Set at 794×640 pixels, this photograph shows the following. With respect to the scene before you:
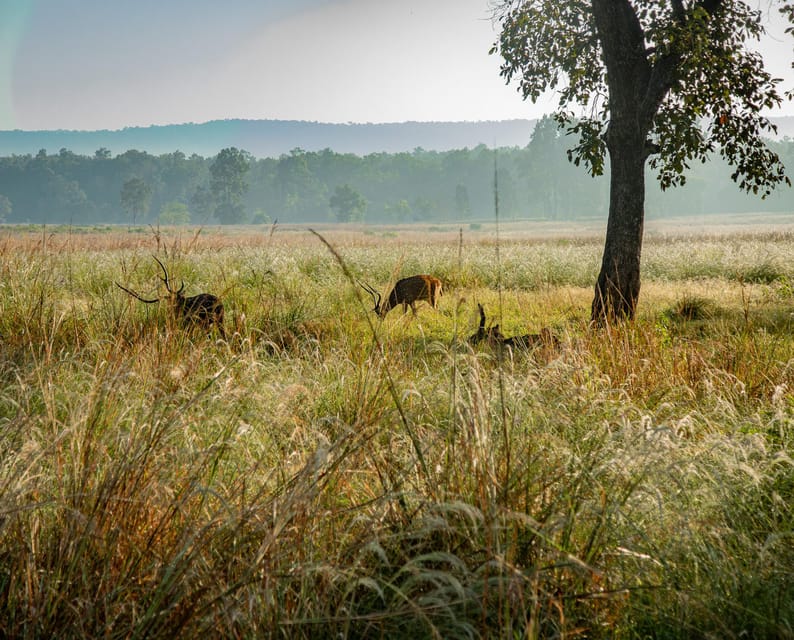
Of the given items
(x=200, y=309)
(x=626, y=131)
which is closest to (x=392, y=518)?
(x=200, y=309)

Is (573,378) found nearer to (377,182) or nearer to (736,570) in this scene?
(736,570)

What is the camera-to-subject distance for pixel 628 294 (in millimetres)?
8773

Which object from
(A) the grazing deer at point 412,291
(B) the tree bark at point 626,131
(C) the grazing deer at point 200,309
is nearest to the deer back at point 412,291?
(A) the grazing deer at point 412,291

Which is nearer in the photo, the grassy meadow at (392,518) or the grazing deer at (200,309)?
the grassy meadow at (392,518)

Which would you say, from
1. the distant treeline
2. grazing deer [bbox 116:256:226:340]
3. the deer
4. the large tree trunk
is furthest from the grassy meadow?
the distant treeline

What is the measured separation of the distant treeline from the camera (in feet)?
408

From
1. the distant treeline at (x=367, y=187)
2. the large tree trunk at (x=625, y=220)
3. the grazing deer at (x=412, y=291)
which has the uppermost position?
the distant treeline at (x=367, y=187)

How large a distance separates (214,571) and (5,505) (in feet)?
2.68

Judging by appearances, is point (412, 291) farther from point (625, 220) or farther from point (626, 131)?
point (626, 131)

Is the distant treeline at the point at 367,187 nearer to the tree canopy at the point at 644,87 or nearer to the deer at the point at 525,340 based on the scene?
the tree canopy at the point at 644,87

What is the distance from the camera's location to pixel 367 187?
154 meters

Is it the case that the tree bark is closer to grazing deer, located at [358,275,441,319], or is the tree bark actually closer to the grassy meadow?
grazing deer, located at [358,275,441,319]

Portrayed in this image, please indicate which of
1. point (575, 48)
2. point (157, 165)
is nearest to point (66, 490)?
point (575, 48)

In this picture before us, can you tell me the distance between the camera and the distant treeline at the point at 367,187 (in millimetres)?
124500
